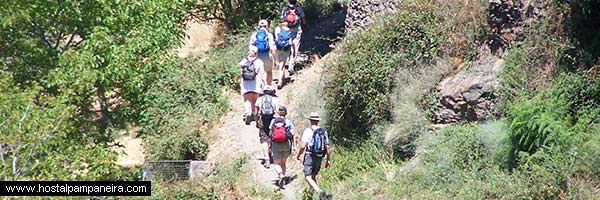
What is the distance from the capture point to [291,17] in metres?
19.4

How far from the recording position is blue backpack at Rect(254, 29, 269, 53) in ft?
58.9

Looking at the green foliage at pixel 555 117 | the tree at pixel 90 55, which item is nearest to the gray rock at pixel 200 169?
the tree at pixel 90 55

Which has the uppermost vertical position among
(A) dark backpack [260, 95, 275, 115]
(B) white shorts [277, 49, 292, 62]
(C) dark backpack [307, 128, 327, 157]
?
(B) white shorts [277, 49, 292, 62]

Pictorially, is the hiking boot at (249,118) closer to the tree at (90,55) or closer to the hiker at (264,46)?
the hiker at (264,46)

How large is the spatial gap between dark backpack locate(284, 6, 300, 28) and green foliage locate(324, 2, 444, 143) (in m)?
1.99

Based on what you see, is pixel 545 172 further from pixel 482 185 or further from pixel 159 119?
pixel 159 119

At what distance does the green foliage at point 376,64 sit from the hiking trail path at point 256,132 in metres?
1.10

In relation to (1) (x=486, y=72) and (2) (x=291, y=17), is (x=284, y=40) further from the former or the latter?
(1) (x=486, y=72)

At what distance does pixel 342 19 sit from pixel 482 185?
36.5ft

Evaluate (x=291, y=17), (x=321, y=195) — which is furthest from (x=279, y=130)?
(x=291, y=17)

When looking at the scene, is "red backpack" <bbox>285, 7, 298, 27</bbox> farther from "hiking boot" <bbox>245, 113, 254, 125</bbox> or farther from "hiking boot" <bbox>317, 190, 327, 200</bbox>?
"hiking boot" <bbox>317, 190, 327, 200</bbox>

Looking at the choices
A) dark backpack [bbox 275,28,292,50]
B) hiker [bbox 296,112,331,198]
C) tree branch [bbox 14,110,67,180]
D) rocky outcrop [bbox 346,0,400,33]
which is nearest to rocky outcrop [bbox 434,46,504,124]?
hiker [bbox 296,112,331,198]

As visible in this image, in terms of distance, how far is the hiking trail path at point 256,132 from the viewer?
54.3 feet

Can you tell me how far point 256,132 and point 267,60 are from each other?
140cm
